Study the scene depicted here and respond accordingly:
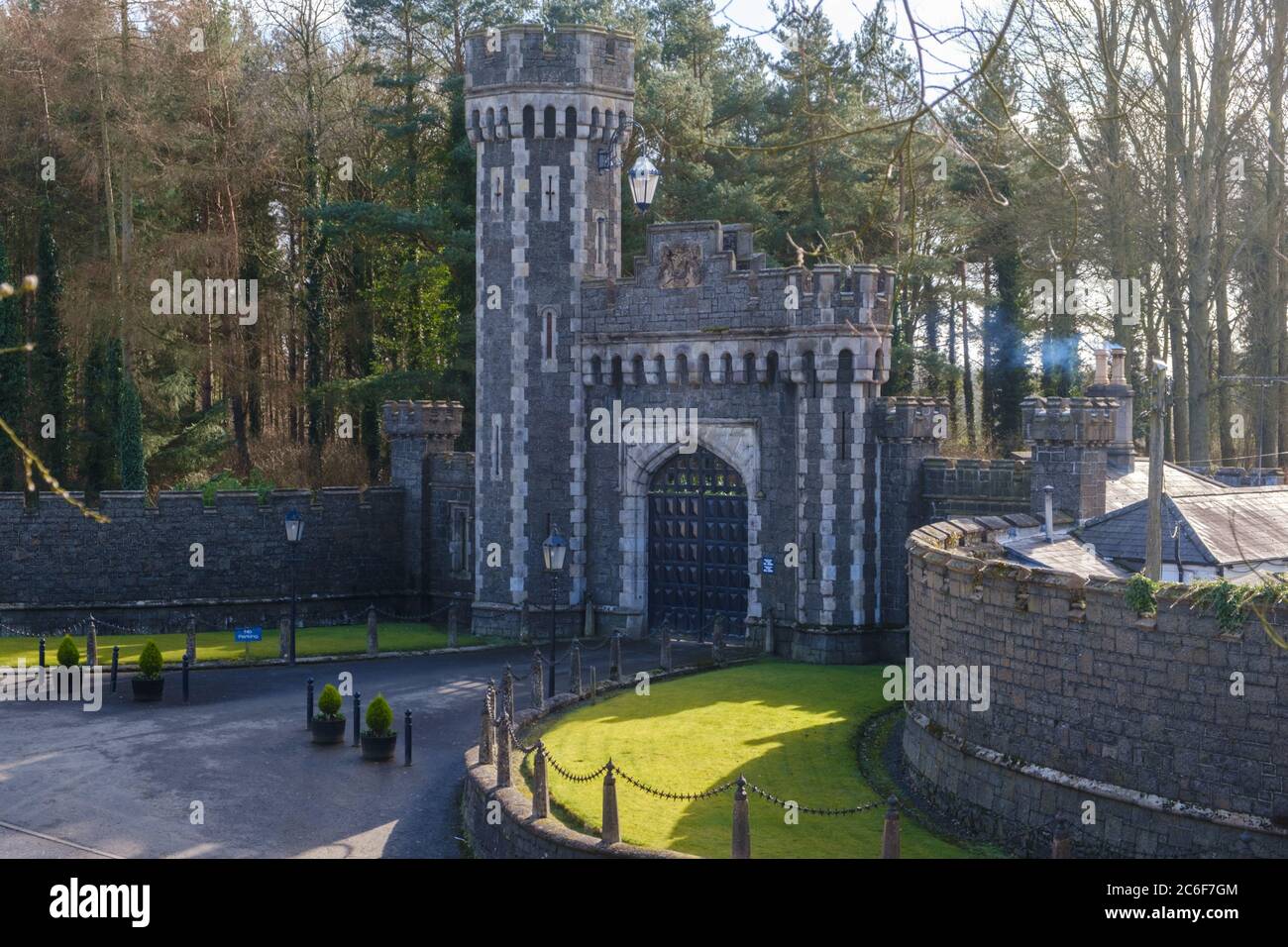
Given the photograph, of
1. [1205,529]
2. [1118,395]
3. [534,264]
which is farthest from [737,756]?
[534,264]

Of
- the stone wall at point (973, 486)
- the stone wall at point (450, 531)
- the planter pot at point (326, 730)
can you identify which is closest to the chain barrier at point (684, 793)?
the planter pot at point (326, 730)

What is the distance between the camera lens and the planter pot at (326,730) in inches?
854

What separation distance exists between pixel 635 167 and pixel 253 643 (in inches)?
472

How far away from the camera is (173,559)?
106ft

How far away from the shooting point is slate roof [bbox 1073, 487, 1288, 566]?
69.5ft

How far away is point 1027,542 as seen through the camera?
2262 cm

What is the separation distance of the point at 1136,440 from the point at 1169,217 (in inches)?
452

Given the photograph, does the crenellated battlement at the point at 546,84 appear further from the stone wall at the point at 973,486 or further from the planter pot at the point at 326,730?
the planter pot at the point at 326,730

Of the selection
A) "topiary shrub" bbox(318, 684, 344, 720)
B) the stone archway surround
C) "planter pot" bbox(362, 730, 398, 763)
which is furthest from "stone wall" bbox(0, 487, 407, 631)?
"planter pot" bbox(362, 730, 398, 763)

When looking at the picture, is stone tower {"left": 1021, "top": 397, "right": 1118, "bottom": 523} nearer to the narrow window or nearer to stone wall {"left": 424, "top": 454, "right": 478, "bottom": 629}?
the narrow window

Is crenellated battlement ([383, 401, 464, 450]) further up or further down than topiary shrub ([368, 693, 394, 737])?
further up

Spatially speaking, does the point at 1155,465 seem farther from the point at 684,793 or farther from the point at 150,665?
the point at 150,665

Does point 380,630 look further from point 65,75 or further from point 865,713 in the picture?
point 65,75

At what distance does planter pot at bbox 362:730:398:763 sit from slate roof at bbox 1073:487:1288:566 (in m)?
10.4
